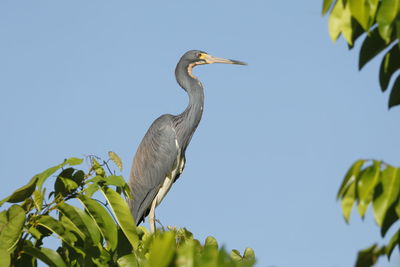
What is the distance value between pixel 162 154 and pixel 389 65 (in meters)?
6.27

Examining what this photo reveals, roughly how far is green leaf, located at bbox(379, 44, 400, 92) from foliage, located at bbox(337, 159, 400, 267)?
0.90 feet


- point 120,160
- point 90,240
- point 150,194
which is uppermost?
point 120,160

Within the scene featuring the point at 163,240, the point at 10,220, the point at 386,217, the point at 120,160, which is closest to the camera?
the point at 163,240

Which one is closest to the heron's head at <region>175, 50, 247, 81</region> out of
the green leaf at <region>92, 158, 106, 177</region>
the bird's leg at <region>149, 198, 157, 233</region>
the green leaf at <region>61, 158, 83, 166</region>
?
the bird's leg at <region>149, 198, 157, 233</region>

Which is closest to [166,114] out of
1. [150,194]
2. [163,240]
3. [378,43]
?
[150,194]

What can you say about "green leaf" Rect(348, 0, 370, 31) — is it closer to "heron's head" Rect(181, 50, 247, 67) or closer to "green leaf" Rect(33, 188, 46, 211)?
"green leaf" Rect(33, 188, 46, 211)

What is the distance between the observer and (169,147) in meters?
8.00

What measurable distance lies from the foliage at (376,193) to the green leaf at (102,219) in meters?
1.68

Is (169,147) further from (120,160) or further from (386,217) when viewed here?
(386,217)

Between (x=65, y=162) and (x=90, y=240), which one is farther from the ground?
(x=65, y=162)

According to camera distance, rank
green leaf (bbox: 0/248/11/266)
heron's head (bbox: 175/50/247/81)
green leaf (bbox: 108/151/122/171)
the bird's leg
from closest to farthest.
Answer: green leaf (bbox: 0/248/11/266) → green leaf (bbox: 108/151/122/171) → the bird's leg → heron's head (bbox: 175/50/247/81)

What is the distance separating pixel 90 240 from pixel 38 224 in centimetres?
24

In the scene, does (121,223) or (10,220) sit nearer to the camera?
(10,220)

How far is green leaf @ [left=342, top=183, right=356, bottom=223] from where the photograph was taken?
150 centimetres
